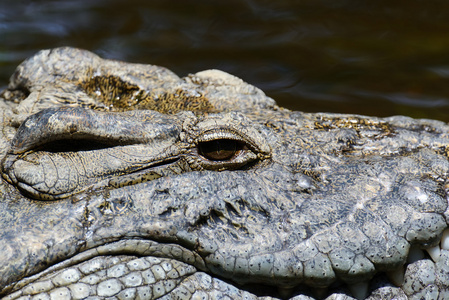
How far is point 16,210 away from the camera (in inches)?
93.9

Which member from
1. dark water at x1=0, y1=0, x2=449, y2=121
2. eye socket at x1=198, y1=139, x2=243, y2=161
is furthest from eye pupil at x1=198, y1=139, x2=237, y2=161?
dark water at x1=0, y1=0, x2=449, y2=121

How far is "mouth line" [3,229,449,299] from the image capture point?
2.29 metres

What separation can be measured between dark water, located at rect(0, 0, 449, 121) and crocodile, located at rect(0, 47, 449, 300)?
8.74 ft

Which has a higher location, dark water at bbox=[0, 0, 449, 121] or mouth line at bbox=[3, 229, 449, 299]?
dark water at bbox=[0, 0, 449, 121]

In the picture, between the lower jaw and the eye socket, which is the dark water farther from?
the lower jaw

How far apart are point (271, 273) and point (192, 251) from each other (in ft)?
1.11

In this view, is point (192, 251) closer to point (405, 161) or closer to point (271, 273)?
point (271, 273)

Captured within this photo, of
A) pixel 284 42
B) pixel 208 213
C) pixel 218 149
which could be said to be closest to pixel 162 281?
pixel 208 213

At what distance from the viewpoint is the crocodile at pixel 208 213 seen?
7.59ft

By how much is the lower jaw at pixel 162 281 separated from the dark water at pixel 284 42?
2823 mm

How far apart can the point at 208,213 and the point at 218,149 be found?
34cm

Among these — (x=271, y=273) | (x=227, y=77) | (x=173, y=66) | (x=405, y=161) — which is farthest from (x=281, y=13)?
(x=271, y=273)

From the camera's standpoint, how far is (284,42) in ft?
21.8

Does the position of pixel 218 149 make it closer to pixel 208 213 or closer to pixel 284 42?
pixel 208 213
